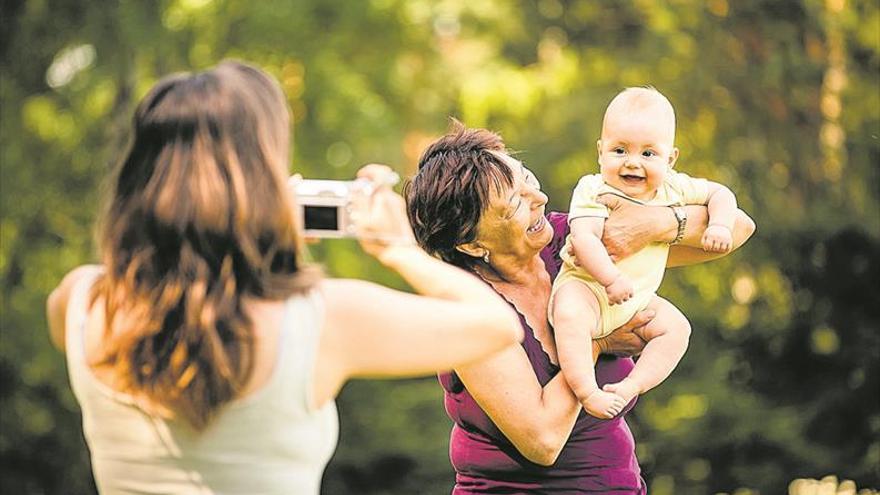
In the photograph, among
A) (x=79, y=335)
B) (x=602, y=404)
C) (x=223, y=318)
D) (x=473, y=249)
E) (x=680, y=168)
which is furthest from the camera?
(x=680, y=168)

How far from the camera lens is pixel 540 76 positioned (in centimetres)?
1429

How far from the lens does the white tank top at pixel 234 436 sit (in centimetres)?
241

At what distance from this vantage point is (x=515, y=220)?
11.3 ft

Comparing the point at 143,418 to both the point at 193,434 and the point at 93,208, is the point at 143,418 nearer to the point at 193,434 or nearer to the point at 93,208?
the point at 193,434

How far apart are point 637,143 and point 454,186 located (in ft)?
1.34

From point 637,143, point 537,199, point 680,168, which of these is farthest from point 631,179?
point 680,168

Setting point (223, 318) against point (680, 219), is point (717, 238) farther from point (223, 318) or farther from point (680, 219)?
point (223, 318)

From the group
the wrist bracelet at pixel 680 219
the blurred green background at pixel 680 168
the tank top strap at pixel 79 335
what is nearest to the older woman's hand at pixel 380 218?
the tank top strap at pixel 79 335

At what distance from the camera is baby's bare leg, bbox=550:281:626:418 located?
129 inches

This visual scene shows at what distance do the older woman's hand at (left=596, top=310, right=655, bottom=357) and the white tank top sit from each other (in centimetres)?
110

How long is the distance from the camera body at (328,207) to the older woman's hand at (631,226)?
3.11 ft

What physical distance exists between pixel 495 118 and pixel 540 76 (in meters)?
0.56

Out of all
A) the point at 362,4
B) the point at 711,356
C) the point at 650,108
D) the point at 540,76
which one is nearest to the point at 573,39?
the point at 540,76

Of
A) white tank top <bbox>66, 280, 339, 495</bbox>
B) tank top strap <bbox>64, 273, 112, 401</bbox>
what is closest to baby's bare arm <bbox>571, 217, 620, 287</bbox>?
white tank top <bbox>66, 280, 339, 495</bbox>
